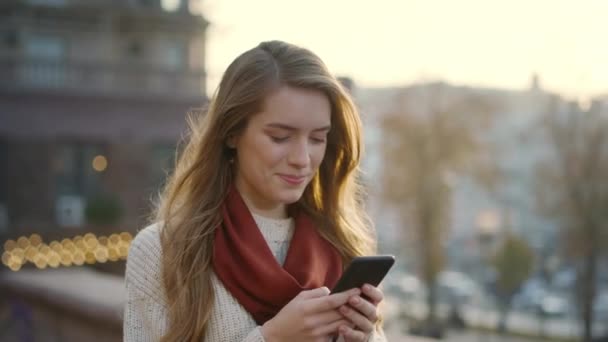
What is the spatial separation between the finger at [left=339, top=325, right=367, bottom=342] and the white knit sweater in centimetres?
25

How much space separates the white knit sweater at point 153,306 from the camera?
7.43 ft

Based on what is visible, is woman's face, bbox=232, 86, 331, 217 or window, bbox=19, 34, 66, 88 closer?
woman's face, bbox=232, 86, 331, 217

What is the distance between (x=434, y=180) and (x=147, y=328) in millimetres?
36618

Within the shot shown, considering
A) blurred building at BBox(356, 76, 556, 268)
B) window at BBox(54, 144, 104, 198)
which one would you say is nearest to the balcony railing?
window at BBox(54, 144, 104, 198)

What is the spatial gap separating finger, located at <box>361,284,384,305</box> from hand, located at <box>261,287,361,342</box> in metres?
0.02

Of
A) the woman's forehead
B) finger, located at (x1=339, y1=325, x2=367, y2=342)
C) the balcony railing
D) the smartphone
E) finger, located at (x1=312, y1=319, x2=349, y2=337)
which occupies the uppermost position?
the woman's forehead

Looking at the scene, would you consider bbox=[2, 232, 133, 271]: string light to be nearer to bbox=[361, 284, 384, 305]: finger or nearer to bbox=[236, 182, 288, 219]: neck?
bbox=[236, 182, 288, 219]: neck

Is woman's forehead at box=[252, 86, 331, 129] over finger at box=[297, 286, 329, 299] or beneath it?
over

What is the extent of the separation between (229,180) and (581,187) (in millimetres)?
29675

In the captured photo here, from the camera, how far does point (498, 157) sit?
46.9 metres

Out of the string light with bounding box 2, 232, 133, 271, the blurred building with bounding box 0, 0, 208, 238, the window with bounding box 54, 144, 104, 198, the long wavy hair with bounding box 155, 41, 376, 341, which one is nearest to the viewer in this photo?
the long wavy hair with bounding box 155, 41, 376, 341

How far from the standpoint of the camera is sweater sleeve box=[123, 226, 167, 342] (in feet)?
7.56

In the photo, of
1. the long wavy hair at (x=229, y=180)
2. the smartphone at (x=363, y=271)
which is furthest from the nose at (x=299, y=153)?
the smartphone at (x=363, y=271)

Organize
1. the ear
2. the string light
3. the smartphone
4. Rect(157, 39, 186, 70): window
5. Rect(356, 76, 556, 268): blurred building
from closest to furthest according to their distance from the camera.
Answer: the smartphone → the ear → the string light → Rect(157, 39, 186, 70): window → Rect(356, 76, 556, 268): blurred building
